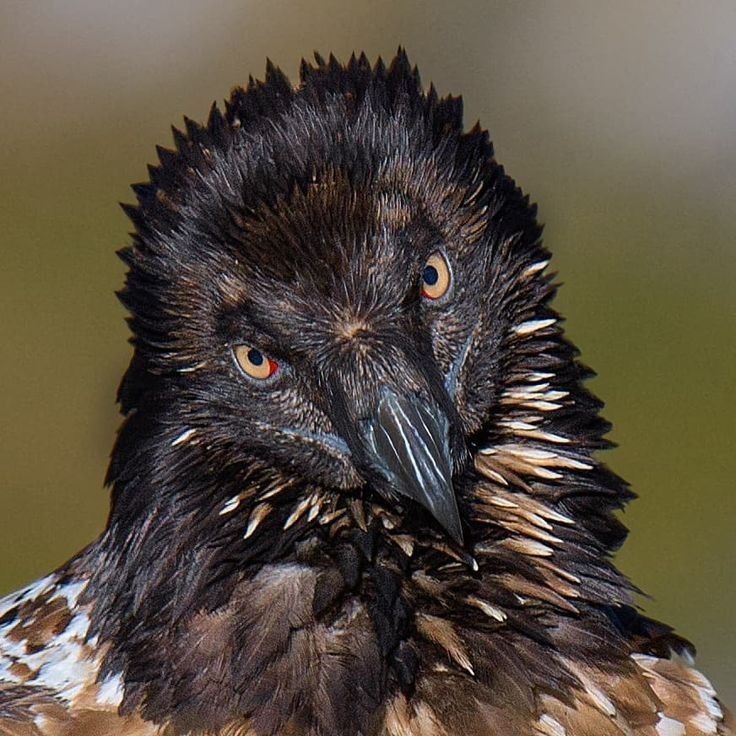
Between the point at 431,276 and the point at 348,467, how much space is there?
1.46 feet

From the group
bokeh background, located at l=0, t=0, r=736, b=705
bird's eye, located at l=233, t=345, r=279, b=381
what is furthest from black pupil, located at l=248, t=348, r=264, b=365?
bokeh background, located at l=0, t=0, r=736, b=705

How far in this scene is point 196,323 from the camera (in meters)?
3.15

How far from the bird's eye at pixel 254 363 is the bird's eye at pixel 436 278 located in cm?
36

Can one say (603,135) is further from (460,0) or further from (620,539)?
(620,539)

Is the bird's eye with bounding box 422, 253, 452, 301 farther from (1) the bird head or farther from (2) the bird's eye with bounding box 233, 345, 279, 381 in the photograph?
(2) the bird's eye with bounding box 233, 345, 279, 381

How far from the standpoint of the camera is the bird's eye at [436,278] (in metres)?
3.18

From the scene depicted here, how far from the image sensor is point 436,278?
3195 mm

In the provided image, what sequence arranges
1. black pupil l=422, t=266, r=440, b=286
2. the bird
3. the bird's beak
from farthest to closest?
black pupil l=422, t=266, r=440, b=286 < the bird < the bird's beak

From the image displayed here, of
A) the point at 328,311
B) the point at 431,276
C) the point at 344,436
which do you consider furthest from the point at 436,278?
the point at 344,436

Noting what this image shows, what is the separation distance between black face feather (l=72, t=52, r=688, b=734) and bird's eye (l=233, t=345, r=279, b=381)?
2cm

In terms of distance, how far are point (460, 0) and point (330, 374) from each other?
34.7 ft

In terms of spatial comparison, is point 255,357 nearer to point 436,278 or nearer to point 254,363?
point 254,363

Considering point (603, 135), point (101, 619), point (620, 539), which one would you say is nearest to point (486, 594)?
point (620, 539)

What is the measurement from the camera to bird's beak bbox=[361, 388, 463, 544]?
2.96 m
